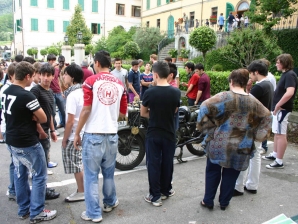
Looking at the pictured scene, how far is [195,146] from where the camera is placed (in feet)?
19.4

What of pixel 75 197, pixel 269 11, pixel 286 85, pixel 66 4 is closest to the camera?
pixel 75 197

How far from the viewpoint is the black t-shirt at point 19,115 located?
3.00 meters

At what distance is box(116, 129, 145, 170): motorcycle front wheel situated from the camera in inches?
194

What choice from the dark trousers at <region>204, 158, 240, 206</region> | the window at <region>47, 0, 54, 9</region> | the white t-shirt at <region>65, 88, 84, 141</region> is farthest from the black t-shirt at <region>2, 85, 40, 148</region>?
the window at <region>47, 0, 54, 9</region>

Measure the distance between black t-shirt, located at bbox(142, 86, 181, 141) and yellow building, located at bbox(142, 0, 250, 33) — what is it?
919 inches

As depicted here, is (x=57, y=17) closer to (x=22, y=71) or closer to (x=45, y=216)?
(x=22, y=71)

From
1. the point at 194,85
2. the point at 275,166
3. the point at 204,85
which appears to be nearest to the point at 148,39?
the point at 194,85

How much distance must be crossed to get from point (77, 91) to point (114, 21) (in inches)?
1670

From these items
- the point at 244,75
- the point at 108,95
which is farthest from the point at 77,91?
the point at 244,75

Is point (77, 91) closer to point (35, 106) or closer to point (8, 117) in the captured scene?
point (35, 106)

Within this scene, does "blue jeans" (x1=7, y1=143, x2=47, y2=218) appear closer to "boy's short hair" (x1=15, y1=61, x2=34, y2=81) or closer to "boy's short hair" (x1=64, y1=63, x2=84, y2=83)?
"boy's short hair" (x1=15, y1=61, x2=34, y2=81)

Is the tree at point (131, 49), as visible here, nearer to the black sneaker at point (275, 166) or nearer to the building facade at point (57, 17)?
the building facade at point (57, 17)

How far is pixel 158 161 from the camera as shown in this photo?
12.0ft

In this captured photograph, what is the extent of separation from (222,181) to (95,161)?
160 cm
